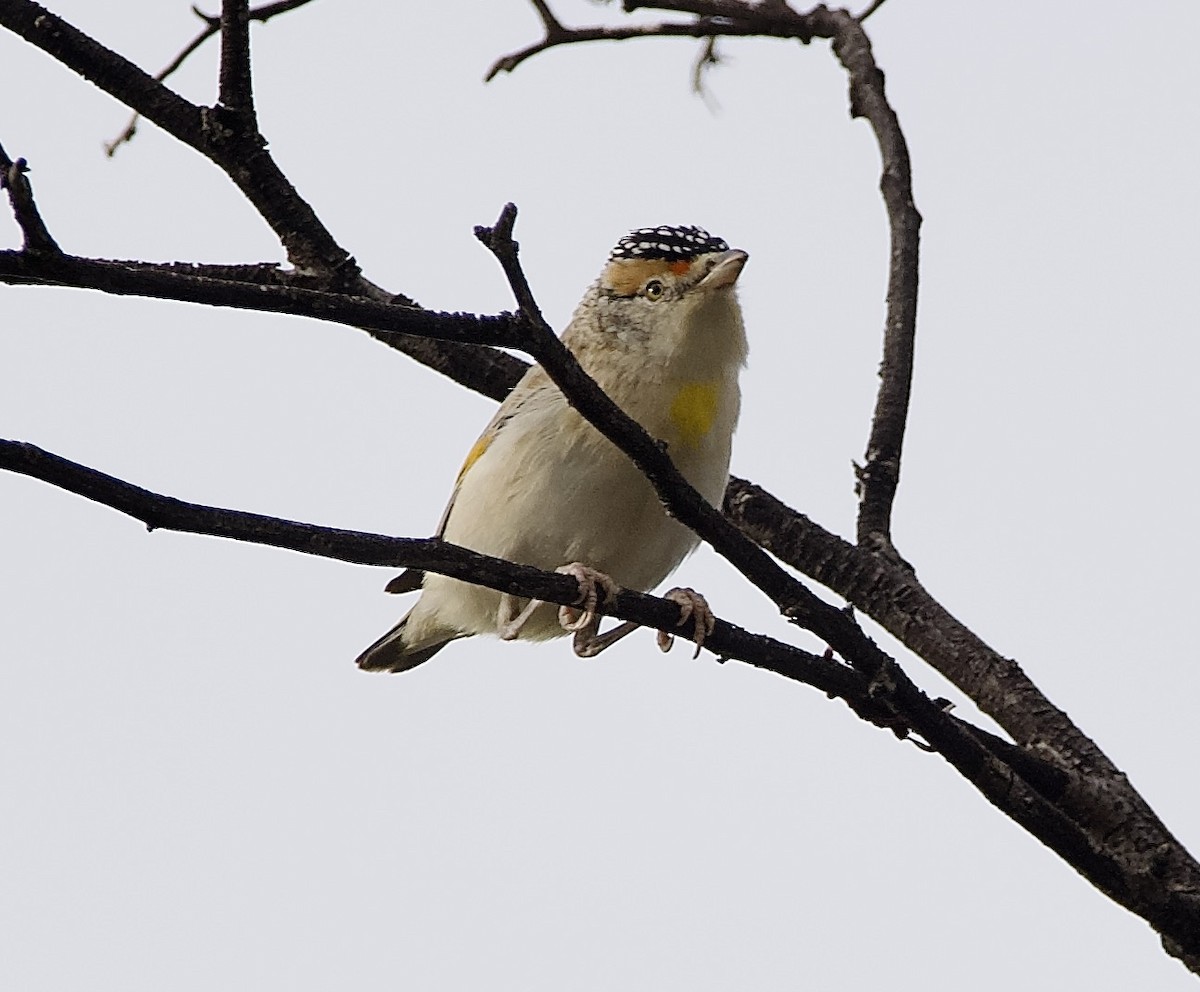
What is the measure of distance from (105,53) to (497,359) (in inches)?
74.0

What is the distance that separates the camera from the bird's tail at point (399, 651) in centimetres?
690

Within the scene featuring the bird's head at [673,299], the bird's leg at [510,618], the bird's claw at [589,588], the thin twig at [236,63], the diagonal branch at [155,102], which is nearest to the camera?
the thin twig at [236,63]

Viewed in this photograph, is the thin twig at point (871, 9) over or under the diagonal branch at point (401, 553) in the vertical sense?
over

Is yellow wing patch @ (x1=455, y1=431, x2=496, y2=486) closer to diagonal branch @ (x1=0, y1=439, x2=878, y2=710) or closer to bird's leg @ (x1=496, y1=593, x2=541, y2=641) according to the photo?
bird's leg @ (x1=496, y1=593, x2=541, y2=641)

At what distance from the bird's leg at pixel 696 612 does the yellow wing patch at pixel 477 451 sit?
50.0 inches

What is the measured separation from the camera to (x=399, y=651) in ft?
23.0

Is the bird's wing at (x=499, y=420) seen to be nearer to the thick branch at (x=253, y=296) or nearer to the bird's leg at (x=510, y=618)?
the bird's leg at (x=510, y=618)

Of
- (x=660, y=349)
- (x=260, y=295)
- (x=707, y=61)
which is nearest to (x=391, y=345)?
(x=660, y=349)

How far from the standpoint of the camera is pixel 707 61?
6.85 meters

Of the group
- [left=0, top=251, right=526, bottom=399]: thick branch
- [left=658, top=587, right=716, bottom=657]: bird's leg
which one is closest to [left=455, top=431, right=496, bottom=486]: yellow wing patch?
[left=658, top=587, right=716, bottom=657]: bird's leg

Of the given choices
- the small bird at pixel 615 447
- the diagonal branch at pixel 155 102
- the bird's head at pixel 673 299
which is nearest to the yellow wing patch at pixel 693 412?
the small bird at pixel 615 447

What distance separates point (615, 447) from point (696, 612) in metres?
0.68

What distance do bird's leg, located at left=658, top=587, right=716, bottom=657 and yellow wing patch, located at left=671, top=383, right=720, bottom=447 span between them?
64 cm

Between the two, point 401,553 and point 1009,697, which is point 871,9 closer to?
point 1009,697
